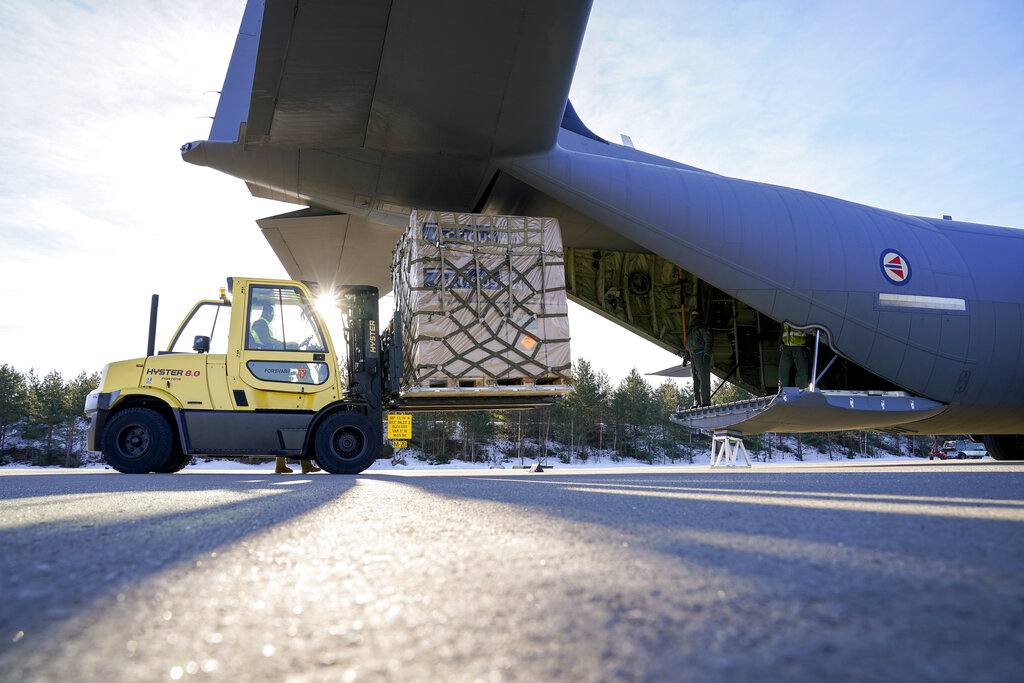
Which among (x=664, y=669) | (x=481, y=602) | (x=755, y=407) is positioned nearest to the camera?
(x=664, y=669)

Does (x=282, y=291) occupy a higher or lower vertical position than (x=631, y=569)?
higher

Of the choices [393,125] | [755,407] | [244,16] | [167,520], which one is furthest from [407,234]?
[167,520]

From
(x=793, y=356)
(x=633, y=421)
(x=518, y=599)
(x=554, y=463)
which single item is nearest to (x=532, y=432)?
(x=554, y=463)

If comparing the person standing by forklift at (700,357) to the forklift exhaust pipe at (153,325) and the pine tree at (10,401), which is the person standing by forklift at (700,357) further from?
the pine tree at (10,401)

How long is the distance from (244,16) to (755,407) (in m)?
11.4

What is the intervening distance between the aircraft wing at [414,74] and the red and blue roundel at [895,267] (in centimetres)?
590

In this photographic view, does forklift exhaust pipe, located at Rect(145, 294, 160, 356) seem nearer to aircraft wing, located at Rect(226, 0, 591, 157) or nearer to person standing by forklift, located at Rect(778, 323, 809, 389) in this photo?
aircraft wing, located at Rect(226, 0, 591, 157)

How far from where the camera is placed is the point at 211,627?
1179 mm

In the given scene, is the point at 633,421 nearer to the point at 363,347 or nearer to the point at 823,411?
the point at 823,411

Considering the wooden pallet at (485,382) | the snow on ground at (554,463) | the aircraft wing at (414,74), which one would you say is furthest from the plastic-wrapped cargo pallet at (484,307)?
the snow on ground at (554,463)

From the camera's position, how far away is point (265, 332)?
331 inches

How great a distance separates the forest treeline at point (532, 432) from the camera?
172 ft

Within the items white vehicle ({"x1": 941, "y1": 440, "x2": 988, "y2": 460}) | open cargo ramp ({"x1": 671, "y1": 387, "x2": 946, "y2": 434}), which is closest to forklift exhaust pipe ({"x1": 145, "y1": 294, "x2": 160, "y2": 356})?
open cargo ramp ({"x1": 671, "y1": 387, "x2": 946, "y2": 434})

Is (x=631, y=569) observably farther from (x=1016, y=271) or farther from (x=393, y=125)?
(x=1016, y=271)
